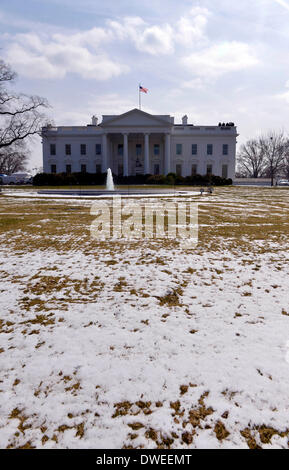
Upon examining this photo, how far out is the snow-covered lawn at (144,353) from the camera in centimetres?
208

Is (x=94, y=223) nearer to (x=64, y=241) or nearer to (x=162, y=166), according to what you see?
(x=64, y=241)

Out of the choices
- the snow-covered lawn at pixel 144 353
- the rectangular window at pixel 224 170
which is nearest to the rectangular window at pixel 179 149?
the rectangular window at pixel 224 170

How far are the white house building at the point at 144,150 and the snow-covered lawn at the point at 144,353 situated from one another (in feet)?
167

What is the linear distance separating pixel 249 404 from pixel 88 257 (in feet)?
15.4

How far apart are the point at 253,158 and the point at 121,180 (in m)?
54.1

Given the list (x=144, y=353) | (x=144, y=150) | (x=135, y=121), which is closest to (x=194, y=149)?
(x=144, y=150)

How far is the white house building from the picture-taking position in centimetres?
5538

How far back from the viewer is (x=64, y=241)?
7969 millimetres

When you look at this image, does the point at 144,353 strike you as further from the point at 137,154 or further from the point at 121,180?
the point at 137,154

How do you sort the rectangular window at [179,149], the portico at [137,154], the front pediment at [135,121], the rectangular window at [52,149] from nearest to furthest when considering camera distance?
1. the front pediment at [135,121]
2. the portico at [137,154]
3. the rectangular window at [179,149]
4. the rectangular window at [52,149]

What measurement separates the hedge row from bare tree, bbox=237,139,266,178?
39581 millimetres

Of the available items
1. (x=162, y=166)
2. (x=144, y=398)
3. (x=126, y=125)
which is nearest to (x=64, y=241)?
(x=144, y=398)

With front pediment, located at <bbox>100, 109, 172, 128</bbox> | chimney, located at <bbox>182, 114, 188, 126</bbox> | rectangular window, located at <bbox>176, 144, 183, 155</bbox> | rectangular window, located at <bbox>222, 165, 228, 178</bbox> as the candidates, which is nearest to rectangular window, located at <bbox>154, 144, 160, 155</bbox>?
rectangular window, located at <bbox>176, 144, 183, 155</bbox>

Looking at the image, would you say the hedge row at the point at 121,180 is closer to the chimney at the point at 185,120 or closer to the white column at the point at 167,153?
the white column at the point at 167,153
